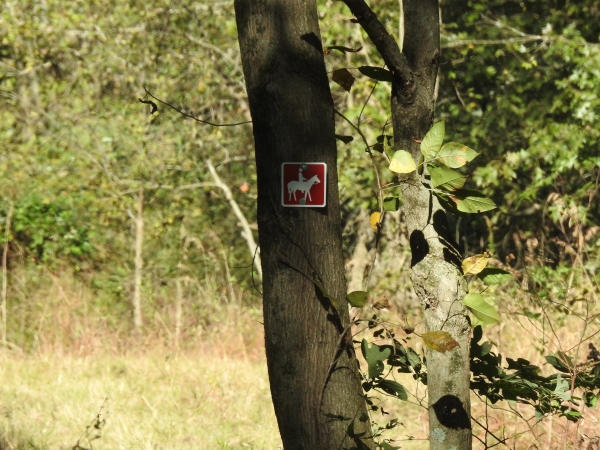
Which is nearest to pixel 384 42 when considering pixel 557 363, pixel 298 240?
pixel 298 240

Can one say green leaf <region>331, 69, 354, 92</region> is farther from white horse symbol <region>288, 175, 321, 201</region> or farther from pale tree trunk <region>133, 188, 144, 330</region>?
pale tree trunk <region>133, 188, 144, 330</region>

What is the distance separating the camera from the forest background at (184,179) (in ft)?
24.8

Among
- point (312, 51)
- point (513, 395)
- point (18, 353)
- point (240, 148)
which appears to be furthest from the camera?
point (240, 148)

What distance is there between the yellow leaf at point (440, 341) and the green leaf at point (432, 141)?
1.86 feet

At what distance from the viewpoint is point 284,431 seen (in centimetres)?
267

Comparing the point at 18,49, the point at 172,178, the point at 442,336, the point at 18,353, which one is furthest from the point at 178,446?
the point at 18,49

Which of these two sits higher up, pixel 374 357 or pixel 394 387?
pixel 374 357

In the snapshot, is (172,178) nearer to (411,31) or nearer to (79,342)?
Answer: (79,342)

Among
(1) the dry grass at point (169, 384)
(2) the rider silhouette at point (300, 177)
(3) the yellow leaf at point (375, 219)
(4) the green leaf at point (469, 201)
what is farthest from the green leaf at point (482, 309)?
(1) the dry grass at point (169, 384)

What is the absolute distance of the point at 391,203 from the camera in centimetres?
292

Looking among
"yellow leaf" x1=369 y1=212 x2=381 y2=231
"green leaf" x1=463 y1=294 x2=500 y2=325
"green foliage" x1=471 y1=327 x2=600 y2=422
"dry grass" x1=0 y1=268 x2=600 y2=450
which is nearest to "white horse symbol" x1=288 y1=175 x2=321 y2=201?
"yellow leaf" x1=369 y1=212 x2=381 y2=231

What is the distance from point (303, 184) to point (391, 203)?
1.34ft

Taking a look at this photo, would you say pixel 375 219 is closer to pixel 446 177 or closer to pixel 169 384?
pixel 446 177

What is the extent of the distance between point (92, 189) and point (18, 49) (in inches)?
90.4
